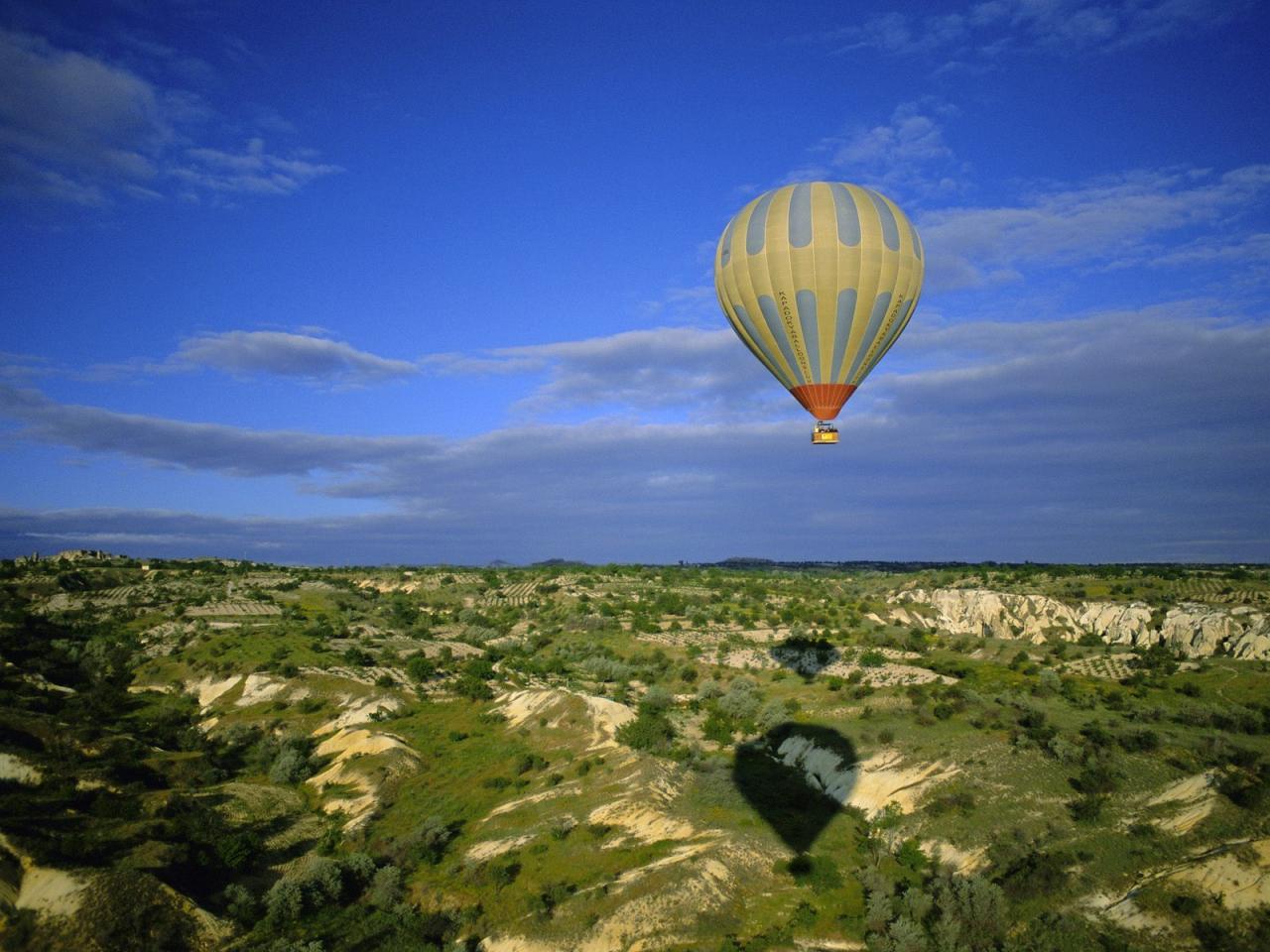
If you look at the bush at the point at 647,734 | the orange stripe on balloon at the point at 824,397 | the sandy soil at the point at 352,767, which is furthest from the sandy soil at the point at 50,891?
the orange stripe on balloon at the point at 824,397

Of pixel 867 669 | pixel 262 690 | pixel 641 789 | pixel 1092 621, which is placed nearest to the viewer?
pixel 641 789

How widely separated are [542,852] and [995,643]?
41776 mm

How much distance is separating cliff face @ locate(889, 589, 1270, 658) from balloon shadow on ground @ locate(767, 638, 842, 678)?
2077cm

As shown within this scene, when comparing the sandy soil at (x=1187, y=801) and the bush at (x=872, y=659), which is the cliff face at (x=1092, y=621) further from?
the sandy soil at (x=1187, y=801)

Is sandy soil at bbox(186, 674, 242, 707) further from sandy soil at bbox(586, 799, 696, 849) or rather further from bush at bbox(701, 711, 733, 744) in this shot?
sandy soil at bbox(586, 799, 696, 849)

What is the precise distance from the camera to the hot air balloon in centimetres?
3331

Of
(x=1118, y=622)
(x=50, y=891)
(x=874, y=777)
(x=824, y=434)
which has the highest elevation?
(x=824, y=434)

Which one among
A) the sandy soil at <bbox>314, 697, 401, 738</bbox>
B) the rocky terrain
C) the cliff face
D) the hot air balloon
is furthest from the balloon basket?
the cliff face

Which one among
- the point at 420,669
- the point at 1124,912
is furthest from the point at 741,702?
the point at 1124,912

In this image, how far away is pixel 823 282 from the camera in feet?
109

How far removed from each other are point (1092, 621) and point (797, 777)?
140ft

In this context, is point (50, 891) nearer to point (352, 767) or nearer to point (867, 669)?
point (352, 767)

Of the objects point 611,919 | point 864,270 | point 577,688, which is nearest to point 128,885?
point 611,919

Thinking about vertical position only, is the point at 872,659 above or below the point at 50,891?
above
